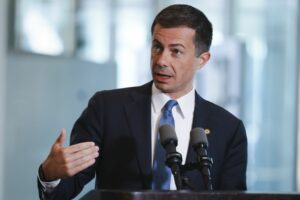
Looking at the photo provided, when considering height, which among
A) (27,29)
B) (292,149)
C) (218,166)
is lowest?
(292,149)

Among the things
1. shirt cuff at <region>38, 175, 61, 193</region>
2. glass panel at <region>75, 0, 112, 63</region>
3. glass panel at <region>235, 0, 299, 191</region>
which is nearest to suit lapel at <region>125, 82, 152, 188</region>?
shirt cuff at <region>38, 175, 61, 193</region>

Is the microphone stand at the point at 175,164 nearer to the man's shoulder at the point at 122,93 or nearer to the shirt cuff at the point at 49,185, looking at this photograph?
the shirt cuff at the point at 49,185

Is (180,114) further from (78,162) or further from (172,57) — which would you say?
(78,162)

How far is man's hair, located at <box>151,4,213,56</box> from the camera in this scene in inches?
81.7

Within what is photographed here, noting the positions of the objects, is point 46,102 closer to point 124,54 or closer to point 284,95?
point 124,54

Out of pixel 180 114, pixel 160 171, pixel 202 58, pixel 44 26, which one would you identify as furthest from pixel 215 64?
pixel 160 171

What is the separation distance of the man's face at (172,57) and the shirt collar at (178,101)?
1.3 inches

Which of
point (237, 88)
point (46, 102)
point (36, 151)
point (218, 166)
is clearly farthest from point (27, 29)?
point (218, 166)

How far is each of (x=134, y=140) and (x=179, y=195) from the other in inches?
29.2

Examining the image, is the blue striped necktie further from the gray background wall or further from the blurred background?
the blurred background

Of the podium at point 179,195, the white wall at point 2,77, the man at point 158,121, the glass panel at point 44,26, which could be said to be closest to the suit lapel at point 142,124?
the man at point 158,121

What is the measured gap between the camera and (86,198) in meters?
1.37

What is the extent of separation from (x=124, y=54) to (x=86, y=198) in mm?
3281

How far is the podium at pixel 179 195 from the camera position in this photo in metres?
1.32
